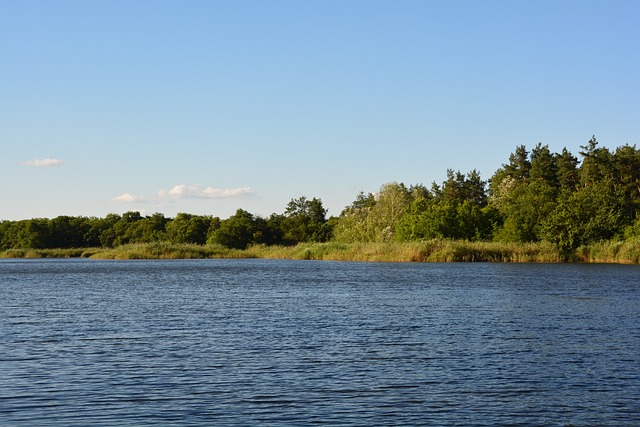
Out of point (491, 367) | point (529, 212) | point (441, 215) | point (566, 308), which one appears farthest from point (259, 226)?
point (491, 367)

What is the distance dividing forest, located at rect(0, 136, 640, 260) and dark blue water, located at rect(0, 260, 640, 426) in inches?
Answer: 2085

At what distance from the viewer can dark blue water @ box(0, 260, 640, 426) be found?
15.5 meters

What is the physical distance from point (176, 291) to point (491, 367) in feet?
99.9

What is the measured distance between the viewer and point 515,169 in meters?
144

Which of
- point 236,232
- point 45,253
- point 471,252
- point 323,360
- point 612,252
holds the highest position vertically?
point 236,232

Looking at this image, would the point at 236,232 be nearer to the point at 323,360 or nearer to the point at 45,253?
the point at 45,253

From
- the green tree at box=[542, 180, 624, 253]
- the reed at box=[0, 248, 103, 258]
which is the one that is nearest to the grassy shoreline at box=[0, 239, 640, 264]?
the green tree at box=[542, 180, 624, 253]

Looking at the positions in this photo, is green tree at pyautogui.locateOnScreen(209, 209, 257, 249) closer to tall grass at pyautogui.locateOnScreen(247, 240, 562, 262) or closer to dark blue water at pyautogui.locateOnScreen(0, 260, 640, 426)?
tall grass at pyautogui.locateOnScreen(247, 240, 562, 262)

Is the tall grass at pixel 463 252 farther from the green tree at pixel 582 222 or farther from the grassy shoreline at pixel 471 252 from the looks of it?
the green tree at pixel 582 222

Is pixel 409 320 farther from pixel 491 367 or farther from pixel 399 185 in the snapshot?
pixel 399 185

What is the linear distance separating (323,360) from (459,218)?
89928 mm

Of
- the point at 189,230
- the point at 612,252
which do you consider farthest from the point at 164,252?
the point at 612,252

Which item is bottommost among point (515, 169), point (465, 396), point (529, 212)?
point (465, 396)

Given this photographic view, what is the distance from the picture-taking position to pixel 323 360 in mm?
21047
